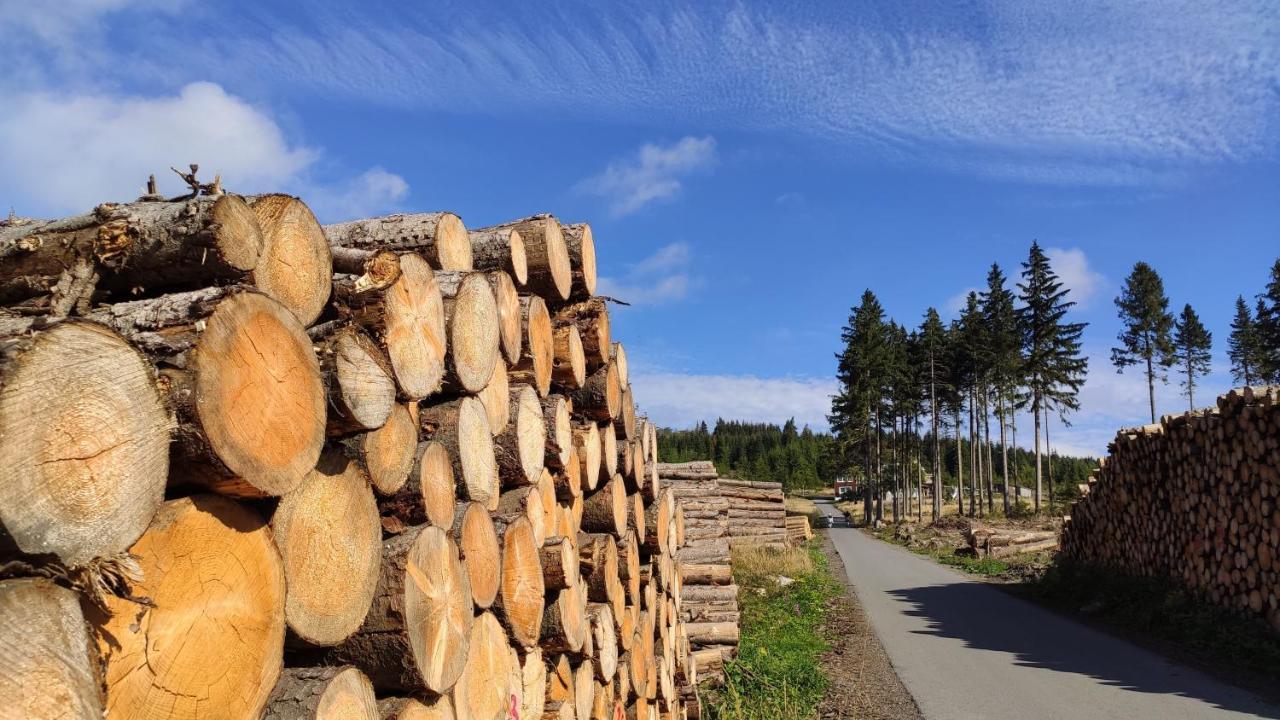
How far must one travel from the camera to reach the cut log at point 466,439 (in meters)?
3.55

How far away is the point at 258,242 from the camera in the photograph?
8.35 ft

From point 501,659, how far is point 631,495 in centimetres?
326

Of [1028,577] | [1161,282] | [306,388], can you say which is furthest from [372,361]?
[1161,282]

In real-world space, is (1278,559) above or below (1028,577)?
above

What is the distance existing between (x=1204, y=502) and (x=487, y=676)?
12506 millimetres

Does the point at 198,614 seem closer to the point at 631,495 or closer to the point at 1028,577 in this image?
the point at 631,495

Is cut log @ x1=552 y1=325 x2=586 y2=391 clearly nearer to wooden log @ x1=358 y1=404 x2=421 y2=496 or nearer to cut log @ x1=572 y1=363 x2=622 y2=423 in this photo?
cut log @ x1=572 y1=363 x2=622 y2=423

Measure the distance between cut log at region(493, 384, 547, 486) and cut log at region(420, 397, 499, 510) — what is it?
11.3 inches

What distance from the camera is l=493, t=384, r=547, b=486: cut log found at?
4.21 m

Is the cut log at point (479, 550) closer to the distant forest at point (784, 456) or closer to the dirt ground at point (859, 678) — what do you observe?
the dirt ground at point (859, 678)

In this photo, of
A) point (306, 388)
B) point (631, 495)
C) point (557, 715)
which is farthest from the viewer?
point (631, 495)

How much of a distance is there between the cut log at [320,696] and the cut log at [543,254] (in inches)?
116

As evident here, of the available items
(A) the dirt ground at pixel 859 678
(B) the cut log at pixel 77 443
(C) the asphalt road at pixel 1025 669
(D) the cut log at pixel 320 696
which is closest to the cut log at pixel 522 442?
(D) the cut log at pixel 320 696

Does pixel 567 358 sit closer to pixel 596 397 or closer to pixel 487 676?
pixel 596 397
